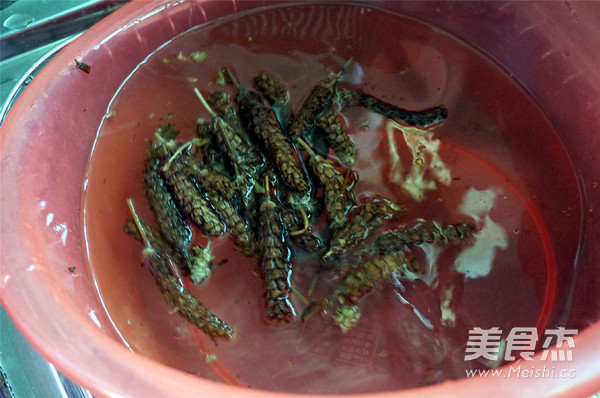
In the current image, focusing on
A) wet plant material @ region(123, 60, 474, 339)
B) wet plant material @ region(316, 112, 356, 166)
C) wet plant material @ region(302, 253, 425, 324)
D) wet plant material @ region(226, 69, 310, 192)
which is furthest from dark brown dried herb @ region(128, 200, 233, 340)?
wet plant material @ region(316, 112, 356, 166)

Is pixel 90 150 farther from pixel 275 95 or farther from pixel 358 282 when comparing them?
pixel 358 282

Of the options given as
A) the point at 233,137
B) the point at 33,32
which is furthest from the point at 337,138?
the point at 33,32

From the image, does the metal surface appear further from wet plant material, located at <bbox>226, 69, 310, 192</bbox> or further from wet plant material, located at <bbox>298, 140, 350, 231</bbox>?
wet plant material, located at <bbox>298, 140, 350, 231</bbox>

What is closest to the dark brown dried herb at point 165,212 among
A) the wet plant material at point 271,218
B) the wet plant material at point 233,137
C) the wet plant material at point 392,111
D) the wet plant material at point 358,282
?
the wet plant material at point 271,218

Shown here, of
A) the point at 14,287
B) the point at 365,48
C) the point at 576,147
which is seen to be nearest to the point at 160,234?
the point at 14,287

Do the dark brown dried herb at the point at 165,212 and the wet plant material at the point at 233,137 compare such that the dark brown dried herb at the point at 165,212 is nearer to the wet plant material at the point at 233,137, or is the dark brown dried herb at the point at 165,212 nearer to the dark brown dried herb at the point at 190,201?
the dark brown dried herb at the point at 190,201
